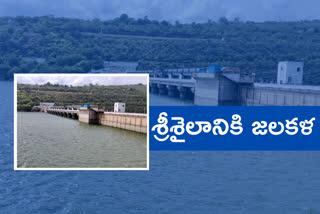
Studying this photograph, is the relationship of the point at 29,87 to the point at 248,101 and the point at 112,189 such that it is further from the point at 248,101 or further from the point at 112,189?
the point at 248,101

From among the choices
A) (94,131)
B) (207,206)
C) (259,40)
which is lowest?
(207,206)

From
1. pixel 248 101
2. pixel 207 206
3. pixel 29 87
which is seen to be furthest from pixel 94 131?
pixel 248 101

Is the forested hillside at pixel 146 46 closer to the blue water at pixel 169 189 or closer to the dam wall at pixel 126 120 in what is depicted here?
the blue water at pixel 169 189

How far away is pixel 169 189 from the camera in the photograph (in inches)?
341

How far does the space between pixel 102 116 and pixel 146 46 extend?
58.5m

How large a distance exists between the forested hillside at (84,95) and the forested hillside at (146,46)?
43121 millimetres

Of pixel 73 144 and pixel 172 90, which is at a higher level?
pixel 172 90

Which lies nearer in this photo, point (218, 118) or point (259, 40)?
point (218, 118)

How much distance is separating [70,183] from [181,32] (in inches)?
2605

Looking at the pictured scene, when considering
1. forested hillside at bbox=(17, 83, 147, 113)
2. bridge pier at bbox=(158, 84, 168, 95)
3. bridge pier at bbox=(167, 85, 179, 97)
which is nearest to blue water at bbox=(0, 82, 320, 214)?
forested hillside at bbox=(17, 83, 147, 113)

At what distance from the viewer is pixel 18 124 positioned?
9.88ft
